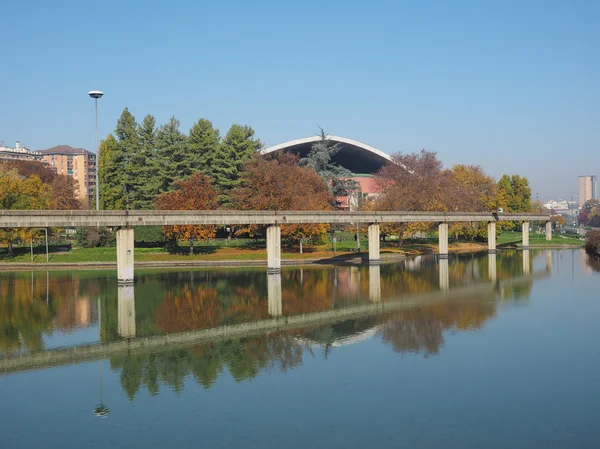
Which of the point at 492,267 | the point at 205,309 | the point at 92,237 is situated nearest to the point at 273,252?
the point at 205,309

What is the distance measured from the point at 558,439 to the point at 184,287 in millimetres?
37871

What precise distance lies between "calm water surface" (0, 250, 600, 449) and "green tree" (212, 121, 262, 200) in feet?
134

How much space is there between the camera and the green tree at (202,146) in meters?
90.9

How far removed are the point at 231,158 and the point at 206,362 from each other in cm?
6702

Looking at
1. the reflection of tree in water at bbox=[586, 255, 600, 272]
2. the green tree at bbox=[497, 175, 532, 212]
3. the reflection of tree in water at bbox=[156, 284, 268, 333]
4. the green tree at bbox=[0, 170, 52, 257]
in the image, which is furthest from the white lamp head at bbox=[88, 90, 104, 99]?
the green tree at bbox=[497, 175, 532, 212]

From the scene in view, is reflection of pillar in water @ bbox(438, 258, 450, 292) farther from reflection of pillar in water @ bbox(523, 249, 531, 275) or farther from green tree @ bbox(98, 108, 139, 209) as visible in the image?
green tree @ bbox(98, 108, 139, 209)

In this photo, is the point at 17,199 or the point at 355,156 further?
the point at 355,156

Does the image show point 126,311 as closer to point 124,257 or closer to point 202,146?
point 124,257

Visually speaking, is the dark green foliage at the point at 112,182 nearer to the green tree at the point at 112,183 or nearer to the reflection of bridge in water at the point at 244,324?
the green tree at the point at 112,183

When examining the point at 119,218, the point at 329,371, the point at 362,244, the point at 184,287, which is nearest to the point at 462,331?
the point at 329,371

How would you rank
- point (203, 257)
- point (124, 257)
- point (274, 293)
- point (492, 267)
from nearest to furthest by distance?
point (274, 293)
point (124, 257)
point (492, 267)
point (203, 257)

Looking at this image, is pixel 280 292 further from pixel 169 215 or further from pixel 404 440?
pixel 404 440

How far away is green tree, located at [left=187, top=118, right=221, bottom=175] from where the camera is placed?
298 feet

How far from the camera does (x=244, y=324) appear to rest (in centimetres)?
3538
